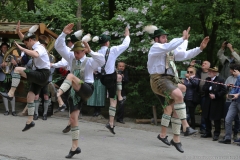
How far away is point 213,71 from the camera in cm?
1195

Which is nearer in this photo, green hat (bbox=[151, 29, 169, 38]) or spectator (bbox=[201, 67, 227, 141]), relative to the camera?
green hat (bbox=[151, 29, 169, 38])

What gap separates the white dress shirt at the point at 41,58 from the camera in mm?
9727

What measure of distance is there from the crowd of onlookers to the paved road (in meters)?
0.41

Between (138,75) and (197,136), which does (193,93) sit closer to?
(197,136)

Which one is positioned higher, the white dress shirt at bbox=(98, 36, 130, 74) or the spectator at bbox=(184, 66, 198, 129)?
the white dress shirt at bbox=(98, 36, 130, 74)

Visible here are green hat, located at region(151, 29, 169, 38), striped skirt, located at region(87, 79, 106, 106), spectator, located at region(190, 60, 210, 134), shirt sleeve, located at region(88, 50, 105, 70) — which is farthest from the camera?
striped skirt, located at region(87, 79, 106, 106)

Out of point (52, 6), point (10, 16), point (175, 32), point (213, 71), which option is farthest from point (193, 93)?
point (10, 16)

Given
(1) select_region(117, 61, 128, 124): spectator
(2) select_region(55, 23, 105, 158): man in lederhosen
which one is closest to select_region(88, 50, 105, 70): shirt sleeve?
(2) select_region(55, 23, 105, 158): man in lederhosen

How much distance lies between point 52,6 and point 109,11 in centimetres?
372

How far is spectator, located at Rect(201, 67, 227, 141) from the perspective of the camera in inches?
462

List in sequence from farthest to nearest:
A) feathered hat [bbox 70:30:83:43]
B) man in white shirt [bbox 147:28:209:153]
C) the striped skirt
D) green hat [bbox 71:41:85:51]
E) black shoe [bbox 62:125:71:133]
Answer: the striped skirt, black shoe [bbox 62:125:71:133], feathered hat [bbox 70:30:83:43], man in white shirt [bbox 147:28:209:153], green hat [bbox 71:41:85:51]

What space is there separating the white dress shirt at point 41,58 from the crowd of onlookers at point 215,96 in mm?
3300

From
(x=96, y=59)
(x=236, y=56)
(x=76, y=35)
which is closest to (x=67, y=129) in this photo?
(x=76, y=35)

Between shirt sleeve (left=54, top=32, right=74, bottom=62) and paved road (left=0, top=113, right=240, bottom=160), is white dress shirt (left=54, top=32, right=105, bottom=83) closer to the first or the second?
shirt sleeve (left=54, top=32, right=74, bottom=62)
